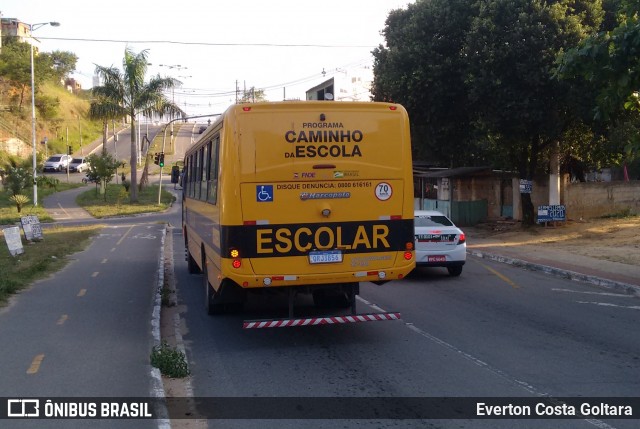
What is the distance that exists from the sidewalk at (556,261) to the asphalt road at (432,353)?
1.92 meters

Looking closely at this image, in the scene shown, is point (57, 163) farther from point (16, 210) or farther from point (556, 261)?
point (556, 261)

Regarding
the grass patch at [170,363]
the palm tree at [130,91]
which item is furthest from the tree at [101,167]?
the grass patch at [170,363]

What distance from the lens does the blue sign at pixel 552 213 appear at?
1022 inches

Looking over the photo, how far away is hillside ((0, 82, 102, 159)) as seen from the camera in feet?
223

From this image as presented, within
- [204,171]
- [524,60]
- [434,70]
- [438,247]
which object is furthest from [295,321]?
[434,70]

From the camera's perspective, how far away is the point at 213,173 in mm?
10164

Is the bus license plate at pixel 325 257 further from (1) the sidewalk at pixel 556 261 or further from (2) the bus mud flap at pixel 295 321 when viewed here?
(1) the sidewalk at pixel 556 261

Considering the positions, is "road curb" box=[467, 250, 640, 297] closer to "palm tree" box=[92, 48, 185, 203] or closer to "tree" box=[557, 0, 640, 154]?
"tree" box=[557, 0, 640, 154]

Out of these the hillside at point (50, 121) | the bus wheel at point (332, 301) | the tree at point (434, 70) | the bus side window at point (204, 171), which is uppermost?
the hillside at point (50, 121)

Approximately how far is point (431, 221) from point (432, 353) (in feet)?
25.4

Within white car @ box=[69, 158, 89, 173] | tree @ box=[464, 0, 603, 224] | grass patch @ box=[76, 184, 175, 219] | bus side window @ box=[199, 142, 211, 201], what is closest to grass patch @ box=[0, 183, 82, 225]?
grass patch @ box=[76, 184, 175, 219]

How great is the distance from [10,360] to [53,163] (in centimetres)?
6298

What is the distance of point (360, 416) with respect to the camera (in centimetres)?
623

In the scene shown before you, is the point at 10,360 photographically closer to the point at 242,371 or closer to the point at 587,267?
the point at 242,371
